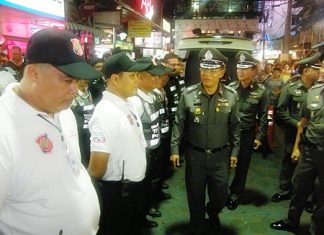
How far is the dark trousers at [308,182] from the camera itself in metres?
3.52

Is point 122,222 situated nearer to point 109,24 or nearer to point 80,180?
point 80,180

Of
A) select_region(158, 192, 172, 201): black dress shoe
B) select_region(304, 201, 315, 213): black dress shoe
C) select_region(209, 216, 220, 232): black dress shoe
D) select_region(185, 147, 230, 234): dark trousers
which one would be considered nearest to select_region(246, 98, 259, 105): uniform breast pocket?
select_region(185, 147, 230, 234): dark trousers

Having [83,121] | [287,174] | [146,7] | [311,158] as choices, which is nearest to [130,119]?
[83,121]

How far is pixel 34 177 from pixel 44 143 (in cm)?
17

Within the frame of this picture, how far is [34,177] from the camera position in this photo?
1.47 m

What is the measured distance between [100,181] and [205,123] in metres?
1.57

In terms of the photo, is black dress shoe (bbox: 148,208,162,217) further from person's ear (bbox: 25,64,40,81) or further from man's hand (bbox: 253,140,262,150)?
person's ear (bbox: 25,64,40,81)

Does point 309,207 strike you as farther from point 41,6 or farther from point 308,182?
Result: point 41,6

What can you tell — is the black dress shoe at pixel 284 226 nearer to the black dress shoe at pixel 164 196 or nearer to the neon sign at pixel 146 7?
the black dress shoe at pixel 164 196

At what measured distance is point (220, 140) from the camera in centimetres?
A: 383

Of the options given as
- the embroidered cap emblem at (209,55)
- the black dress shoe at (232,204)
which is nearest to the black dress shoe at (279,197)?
the black dress shoe at (232,204)

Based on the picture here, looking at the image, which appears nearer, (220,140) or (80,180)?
(80,180)

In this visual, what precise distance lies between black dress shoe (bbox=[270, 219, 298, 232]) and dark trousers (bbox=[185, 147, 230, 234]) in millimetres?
866

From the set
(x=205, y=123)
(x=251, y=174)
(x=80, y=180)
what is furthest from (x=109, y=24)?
(x=80, y=180)
